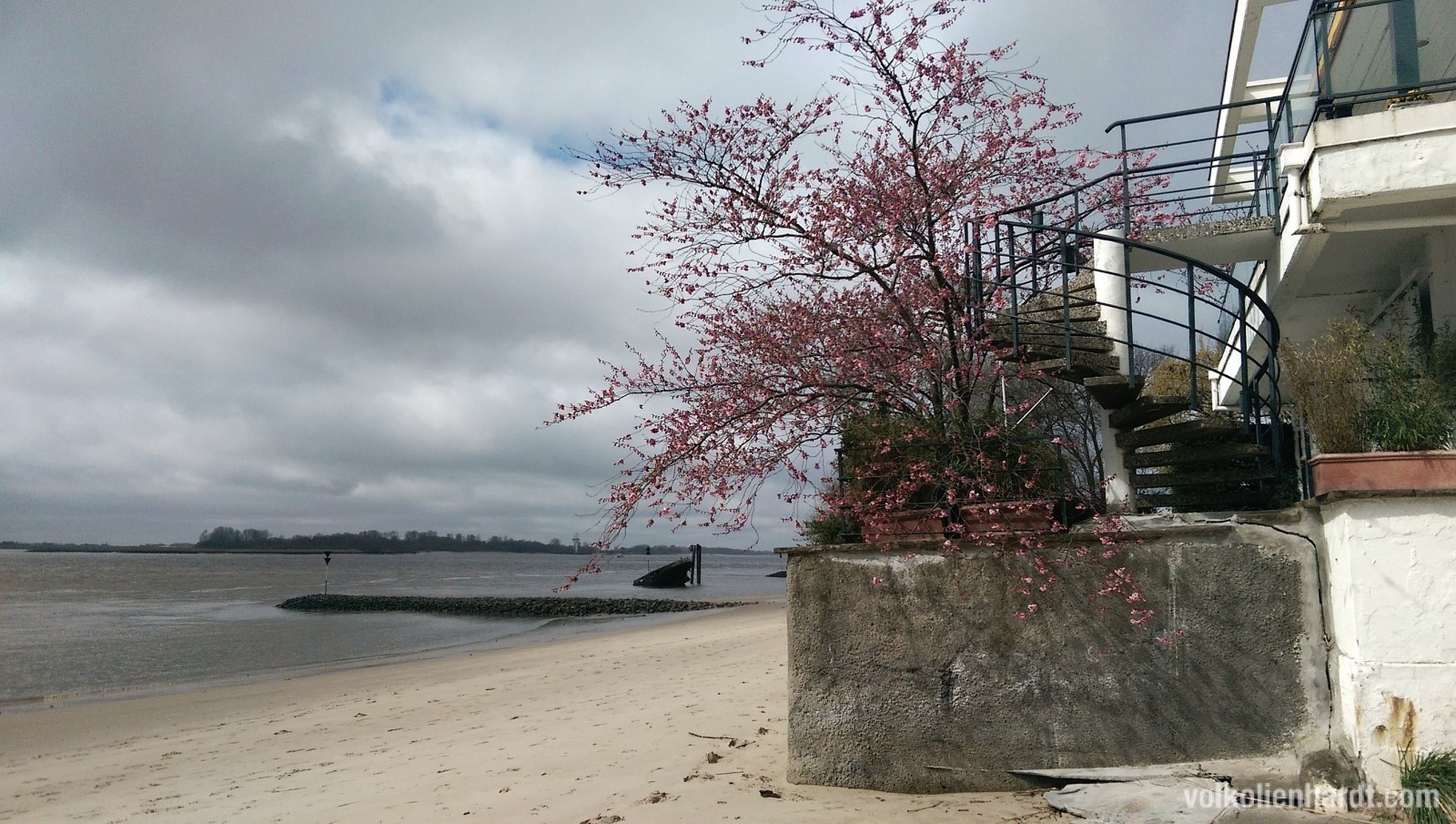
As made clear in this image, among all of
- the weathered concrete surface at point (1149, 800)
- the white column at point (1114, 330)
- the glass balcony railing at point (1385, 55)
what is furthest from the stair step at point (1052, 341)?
the weathered concrete surface at point (1149, 800)

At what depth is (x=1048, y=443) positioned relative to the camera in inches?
257

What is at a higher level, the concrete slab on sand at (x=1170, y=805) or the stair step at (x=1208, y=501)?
the stair step at (x=1208, y=501)

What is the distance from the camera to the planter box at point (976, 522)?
5848 mm

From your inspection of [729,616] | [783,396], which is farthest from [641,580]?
[783,396]

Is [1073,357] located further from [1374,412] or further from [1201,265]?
[1374,412]

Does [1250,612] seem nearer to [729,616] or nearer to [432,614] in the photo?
[729,616]

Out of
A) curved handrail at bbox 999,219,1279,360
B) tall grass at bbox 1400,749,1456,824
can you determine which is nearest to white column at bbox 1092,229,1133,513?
curved handrail at bbox 999,219,1279,360

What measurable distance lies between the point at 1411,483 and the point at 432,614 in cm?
3983

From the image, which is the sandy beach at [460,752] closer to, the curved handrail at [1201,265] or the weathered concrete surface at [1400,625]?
the weathered concrete surface at [1400,625]

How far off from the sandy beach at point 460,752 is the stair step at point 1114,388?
288 cm

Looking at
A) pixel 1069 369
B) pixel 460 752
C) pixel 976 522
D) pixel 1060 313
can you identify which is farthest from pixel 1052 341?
pixel 460 752

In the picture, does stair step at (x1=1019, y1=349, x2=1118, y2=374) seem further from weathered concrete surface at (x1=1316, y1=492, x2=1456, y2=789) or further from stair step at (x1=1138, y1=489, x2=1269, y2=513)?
weathered concrete surface at (x1=1316, y1=492, x2=1456, y2=789)

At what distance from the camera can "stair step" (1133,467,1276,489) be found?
638 cm

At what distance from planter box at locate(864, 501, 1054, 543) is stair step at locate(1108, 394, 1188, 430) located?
1.57m
